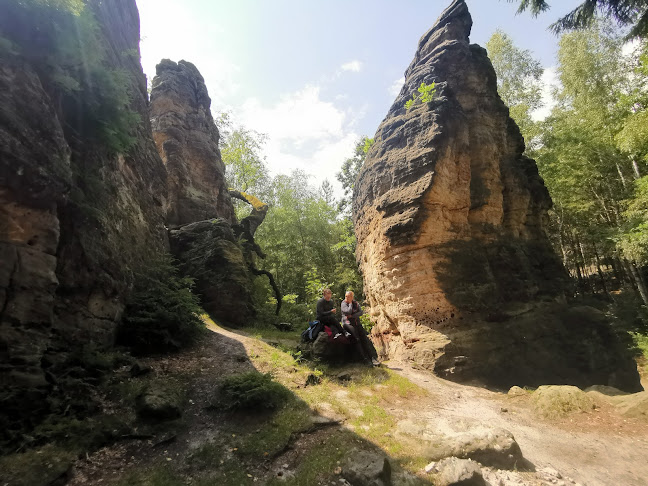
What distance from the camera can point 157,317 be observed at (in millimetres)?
7973

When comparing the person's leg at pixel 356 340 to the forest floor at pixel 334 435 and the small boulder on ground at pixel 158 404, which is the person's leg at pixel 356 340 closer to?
the forest floor at pixel 334 435

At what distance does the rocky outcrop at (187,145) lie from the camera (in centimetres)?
1778

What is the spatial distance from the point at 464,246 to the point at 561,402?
4975mm

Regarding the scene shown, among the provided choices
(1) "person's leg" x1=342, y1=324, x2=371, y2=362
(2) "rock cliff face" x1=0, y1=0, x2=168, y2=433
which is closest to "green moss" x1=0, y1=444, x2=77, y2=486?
(2) "rock cliff face" x1=0, y1=0, x2=168, y2=433

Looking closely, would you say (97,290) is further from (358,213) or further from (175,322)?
(358,213)

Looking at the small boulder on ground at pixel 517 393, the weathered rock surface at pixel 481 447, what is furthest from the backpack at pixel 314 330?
the small boulder on ground at pixel 517 393

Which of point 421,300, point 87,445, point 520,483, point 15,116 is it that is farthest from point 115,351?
point 421,300

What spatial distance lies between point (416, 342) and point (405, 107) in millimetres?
8641

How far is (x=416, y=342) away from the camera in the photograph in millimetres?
9578

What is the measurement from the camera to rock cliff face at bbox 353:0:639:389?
9.24 metres

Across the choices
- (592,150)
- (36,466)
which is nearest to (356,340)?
(36,466)

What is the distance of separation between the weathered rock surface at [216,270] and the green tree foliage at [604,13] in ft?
41.9

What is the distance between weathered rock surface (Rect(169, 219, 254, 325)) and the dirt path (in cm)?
844

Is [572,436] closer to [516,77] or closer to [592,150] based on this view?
[592,150]
